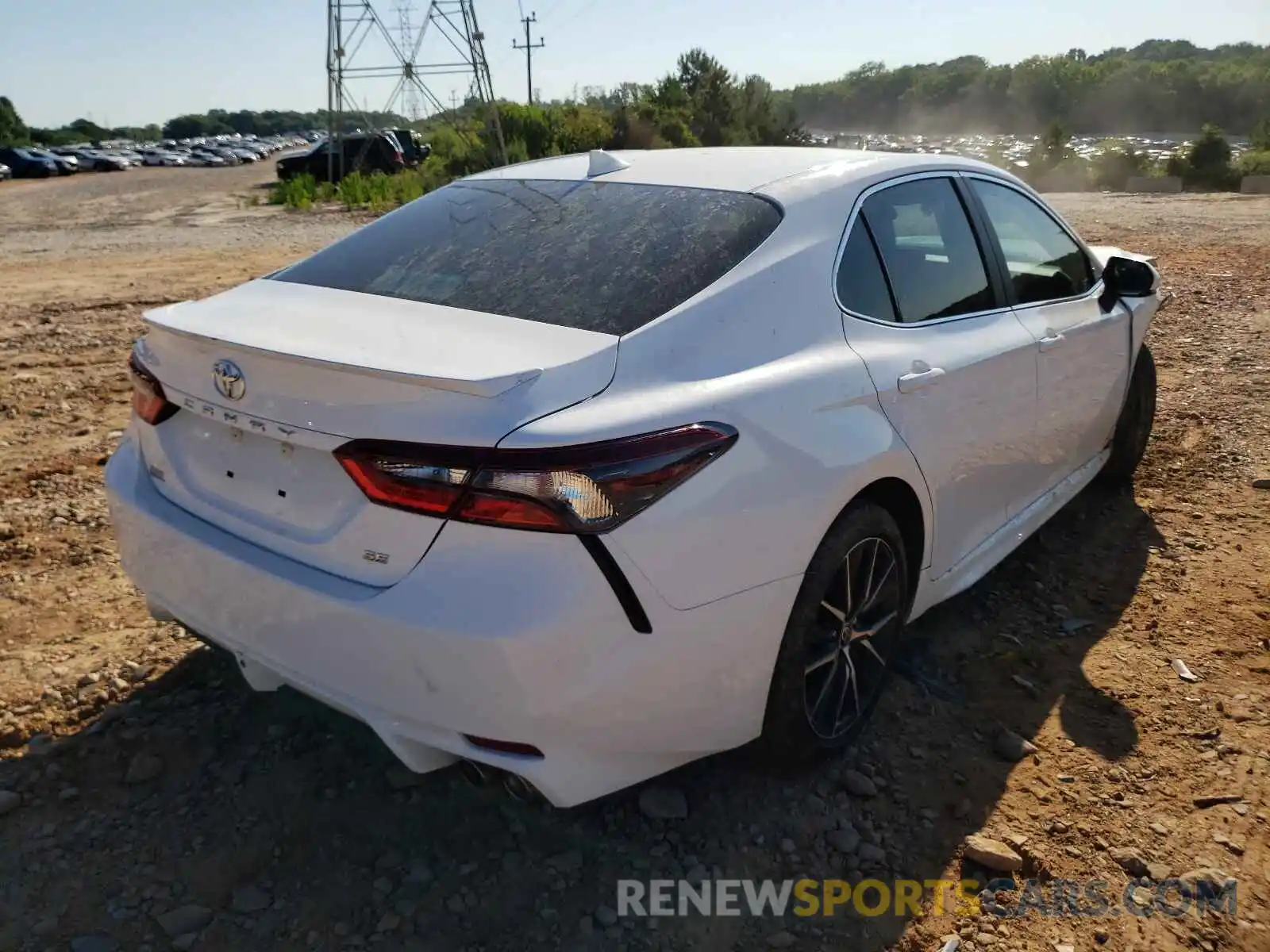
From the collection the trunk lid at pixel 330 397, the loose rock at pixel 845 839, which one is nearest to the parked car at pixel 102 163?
the trunk lid at pixel 330 397

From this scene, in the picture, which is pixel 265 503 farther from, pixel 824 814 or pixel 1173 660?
pixel 1173 660

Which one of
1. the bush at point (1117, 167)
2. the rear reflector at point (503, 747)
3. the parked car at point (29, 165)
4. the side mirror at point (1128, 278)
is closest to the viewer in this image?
the rear reflector at point (503, 747)

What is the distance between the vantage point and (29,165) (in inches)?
1881

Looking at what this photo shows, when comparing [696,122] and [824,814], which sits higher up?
[696,122]

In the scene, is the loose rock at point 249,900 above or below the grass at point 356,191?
below

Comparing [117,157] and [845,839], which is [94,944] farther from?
[117,157]

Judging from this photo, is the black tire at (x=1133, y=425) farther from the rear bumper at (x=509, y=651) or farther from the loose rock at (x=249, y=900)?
the loose rock at (x=249, y=900)

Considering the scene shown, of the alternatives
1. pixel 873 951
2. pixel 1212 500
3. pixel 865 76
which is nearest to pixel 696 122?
pixel 1212 500

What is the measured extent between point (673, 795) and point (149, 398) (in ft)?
5.63

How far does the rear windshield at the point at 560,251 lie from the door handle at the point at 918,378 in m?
0.55

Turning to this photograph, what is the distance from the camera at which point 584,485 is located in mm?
1989

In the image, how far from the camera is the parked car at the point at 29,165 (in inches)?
1875

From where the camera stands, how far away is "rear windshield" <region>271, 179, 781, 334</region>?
2.50m

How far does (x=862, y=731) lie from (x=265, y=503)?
1795 millimetres
